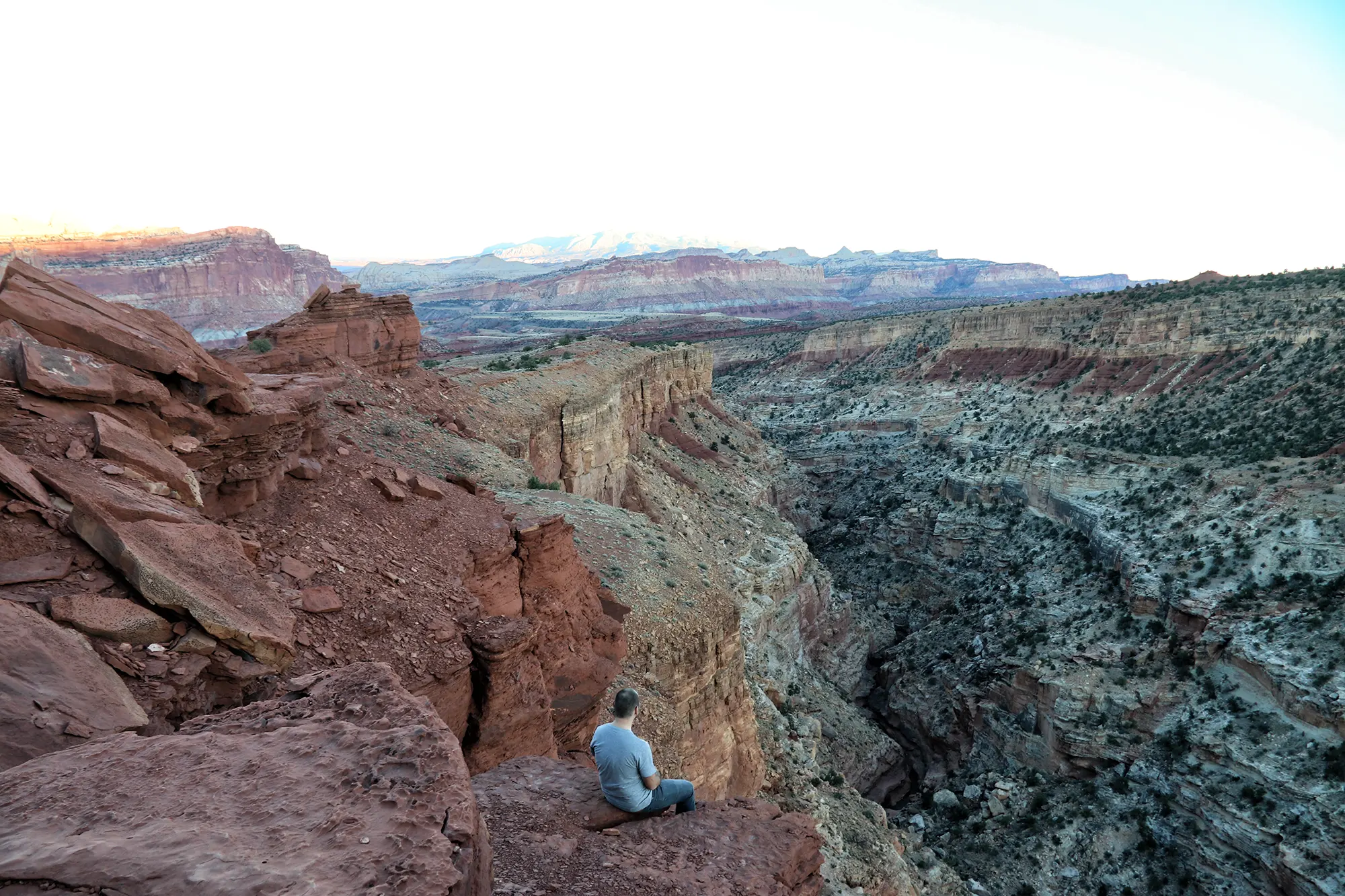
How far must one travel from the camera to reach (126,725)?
4.68 metres

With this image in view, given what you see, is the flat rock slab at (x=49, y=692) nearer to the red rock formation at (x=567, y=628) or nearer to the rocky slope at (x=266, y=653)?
the rocky slope at (x=266, y=653)

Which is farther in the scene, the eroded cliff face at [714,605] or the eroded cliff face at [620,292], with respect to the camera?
the eroded cliff face at [620,292]

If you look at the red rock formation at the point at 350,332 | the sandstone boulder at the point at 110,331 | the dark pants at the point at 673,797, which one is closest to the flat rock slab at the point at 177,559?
the sandstone boulder at the point at 110,331

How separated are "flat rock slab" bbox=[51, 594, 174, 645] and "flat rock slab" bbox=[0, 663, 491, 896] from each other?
3.61 ft

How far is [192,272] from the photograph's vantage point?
323 ft

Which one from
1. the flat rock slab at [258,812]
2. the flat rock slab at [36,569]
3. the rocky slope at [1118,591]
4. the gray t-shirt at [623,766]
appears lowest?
the rocky slope at [1118,591]

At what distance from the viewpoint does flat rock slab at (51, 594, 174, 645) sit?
16.9ft

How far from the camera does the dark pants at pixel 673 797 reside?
6.00 meters

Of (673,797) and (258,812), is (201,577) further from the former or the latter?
(673,797)

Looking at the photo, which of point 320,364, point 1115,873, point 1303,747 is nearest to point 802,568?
point 1115,873

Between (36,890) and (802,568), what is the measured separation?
28745 millimetres

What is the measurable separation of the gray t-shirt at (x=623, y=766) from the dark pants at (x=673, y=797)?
0.38 feet

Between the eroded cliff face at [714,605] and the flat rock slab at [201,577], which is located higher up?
the flat rock slab at [201,577]

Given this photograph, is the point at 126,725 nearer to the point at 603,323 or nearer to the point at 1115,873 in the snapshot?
the point at 1115,873
